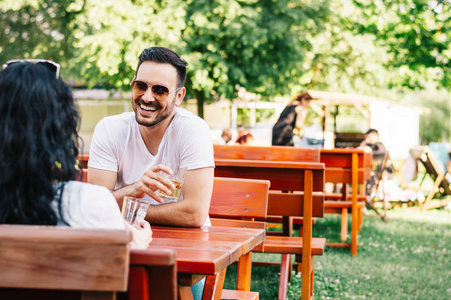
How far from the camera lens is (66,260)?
4.77ft

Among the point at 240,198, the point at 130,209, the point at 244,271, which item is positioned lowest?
the point at 244,271

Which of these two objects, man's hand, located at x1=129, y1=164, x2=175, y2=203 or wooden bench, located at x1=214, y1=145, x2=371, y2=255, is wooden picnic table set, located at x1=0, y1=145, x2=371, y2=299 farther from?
wooden bench, located at x1=214, y1=145, x2=371, y2=255

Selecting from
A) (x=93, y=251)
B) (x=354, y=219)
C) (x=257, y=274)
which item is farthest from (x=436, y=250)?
(x=93, y=251)

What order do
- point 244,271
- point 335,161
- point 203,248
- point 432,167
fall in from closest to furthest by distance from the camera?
1. point 203,248
2. point 244,271
3. point 335,161
4. point 432,167

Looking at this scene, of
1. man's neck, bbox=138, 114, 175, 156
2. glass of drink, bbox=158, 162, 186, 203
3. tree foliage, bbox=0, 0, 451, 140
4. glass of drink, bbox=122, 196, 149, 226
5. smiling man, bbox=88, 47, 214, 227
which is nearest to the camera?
glass of drink, bbox=122, 196, 149, 226

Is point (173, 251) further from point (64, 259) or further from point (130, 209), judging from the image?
point (130, 209)

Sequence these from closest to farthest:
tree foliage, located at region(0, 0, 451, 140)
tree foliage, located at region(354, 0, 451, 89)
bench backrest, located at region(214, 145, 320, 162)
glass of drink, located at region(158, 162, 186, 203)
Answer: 1. glass of drink, located at region(158, 162, 186, 203)
2. bench backrest, located at region(214, 145, 320, 162)
3. tree foliage, located at region(354, 0, 451, 89)
4. tree foliage, located at region(0, 0, 451, 140)

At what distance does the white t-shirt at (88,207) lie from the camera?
183 centimetres

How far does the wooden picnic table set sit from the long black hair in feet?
0.86

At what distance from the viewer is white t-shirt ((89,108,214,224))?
3.28 m

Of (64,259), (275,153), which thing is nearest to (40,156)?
(64,259)

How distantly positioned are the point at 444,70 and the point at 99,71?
12.0 metres

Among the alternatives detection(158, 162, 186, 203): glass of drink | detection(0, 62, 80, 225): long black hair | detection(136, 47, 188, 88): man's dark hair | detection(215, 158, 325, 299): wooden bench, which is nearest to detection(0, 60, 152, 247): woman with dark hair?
detection(0, 62, 80, 225): long black hair

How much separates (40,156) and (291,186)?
9.98 ft
